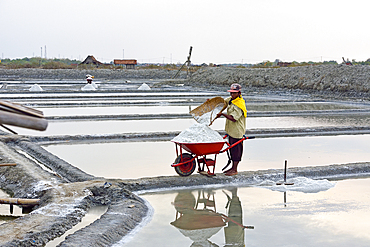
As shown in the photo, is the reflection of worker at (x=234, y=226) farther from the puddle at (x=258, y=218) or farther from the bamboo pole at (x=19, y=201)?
the bamboo pole at (x=19, y=201)

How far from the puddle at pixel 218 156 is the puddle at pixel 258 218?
3.61 feet

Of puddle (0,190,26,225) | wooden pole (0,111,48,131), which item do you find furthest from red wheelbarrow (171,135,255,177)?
wooden pole (0,111,48,131)

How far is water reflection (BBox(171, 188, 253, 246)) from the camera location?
3.67 metres

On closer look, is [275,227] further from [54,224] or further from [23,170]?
[23,170]

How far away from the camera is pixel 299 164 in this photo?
6457 millimetres

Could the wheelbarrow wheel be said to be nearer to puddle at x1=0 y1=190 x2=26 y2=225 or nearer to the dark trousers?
the dark trousers

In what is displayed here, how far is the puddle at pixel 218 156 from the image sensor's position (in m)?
6.09

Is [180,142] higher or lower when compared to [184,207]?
higher

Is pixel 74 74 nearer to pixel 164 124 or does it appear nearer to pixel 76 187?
pixel 164 124

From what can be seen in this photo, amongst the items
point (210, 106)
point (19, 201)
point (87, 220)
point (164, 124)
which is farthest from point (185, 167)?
point (164, 124)

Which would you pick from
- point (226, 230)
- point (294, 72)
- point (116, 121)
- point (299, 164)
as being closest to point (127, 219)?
point (226, 230)

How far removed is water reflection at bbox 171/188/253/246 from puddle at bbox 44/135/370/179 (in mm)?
1037

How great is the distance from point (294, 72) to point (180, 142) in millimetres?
22793

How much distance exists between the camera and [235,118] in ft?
16.9
